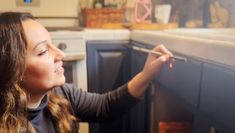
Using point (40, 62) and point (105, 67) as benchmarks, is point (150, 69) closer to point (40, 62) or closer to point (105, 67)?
point (40, 62)

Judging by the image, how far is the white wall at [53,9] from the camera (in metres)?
1.87

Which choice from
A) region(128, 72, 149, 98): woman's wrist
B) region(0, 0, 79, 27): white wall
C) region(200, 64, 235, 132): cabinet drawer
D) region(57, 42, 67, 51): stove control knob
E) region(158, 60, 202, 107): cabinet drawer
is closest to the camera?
region(200, 64, 235, 132): cabinet drawer

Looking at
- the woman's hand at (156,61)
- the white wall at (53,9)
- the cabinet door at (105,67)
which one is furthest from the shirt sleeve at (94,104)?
the white wall at (53,9)

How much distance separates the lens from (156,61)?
941 millimetres

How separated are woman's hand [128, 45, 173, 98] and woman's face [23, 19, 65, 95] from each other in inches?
10.3

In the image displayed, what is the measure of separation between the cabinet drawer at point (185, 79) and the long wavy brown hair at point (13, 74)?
0.43 metres

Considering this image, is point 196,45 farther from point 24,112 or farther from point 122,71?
point 122,71

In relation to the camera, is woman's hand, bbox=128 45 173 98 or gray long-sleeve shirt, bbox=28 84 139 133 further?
gray long-sleeve shirt, bbox=28 84 139 133

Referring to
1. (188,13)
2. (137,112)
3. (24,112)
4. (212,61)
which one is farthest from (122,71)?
(212,61)

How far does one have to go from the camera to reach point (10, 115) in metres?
0.88

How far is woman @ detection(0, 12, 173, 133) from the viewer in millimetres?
831

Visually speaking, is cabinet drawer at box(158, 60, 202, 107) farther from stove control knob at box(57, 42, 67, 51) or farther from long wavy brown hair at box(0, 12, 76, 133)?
stove control knob at box(57, 42, 67, 51)

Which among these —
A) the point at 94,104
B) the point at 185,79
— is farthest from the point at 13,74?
the point at 185,79

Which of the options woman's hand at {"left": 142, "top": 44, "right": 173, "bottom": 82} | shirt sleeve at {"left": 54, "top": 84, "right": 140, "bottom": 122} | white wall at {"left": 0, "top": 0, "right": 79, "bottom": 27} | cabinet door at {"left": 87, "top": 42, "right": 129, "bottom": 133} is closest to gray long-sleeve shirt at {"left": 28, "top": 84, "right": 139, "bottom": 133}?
shirt sleeve at {"left": 54, "top": 84, "right": 140, "bottom": 122}
